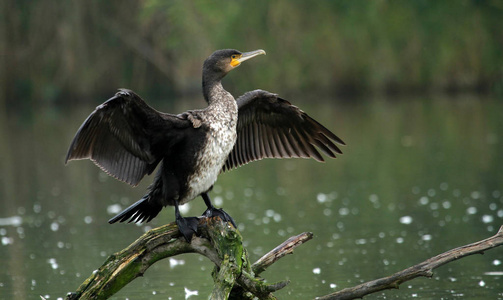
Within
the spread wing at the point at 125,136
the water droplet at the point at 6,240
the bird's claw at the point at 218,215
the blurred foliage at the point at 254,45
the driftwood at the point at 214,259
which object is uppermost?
the blurred foliage at the point at 254,45

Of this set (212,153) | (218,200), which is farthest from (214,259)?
(218,200)

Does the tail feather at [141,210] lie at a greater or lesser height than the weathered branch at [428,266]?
greater

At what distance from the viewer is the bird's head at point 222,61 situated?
6.18m

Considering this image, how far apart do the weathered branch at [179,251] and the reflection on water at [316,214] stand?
1488 millimetres

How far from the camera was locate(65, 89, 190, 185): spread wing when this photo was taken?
5.41m

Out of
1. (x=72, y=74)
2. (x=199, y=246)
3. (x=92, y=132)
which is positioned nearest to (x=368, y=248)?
(x=199, y=246)

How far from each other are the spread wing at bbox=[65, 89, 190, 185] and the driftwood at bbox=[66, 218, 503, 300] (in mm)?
561

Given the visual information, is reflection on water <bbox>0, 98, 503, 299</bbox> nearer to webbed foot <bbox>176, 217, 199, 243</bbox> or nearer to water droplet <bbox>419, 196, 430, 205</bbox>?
water droplet <bbox>419, 196, 430, 205</bbox>

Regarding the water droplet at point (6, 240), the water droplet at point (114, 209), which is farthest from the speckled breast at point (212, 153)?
the water droplet at point (114, 209)

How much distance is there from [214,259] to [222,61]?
1.53 metres

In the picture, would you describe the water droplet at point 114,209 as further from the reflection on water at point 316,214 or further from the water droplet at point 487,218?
the water droplet at point 487,218

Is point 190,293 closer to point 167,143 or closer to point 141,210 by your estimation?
point 141,210

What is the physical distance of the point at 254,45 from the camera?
2938 centimetres

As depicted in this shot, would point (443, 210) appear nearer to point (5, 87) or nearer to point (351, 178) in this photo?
point (351, 178)
